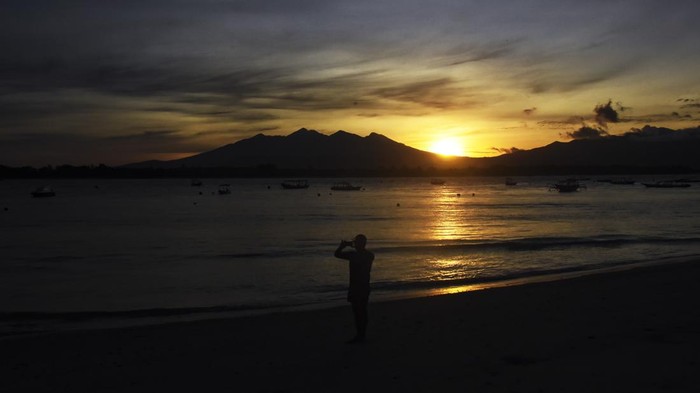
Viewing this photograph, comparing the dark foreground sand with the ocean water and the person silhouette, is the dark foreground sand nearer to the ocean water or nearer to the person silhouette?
the person silhouette

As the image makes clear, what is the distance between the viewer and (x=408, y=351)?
33.2 ft

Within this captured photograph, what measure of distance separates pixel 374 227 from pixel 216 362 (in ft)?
123

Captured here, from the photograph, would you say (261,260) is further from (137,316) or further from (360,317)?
(360,317)

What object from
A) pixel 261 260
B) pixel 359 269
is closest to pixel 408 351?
pixel 359 269

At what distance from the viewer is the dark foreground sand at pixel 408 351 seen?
8461 millimetres

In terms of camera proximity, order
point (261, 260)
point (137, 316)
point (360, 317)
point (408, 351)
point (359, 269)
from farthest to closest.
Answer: point (261, 260) < point (137, 316) < point (360, 317) < point (359, 269) < point (408, 351)

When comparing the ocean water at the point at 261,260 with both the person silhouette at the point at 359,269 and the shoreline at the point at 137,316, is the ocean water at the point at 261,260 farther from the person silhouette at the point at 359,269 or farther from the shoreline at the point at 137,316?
the person silhouette at the point at 359,269

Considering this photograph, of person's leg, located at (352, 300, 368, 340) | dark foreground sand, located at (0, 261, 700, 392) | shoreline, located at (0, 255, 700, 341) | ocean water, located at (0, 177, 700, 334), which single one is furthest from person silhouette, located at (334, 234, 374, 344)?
ocean water, located at (0, 177, 700, 334)

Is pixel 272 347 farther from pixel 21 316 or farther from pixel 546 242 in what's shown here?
pixel 546 242

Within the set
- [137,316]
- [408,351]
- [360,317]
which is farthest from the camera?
[137,316]

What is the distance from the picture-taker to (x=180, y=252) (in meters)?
32.2

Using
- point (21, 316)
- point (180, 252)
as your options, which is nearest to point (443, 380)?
point (21, 316)

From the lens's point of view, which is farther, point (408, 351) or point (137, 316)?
point (137, 316)

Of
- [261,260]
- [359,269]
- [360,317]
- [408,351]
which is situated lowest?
[261,260]
